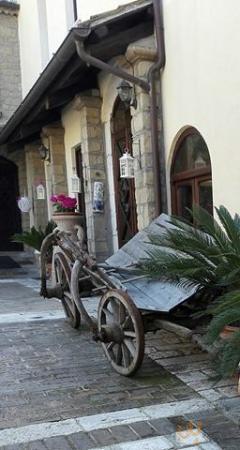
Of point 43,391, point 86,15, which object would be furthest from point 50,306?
point 86,15

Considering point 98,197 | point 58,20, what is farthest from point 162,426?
point 58,20

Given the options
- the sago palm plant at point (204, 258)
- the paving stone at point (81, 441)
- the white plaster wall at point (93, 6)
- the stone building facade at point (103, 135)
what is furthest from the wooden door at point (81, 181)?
the paving stone at point (81, 441)

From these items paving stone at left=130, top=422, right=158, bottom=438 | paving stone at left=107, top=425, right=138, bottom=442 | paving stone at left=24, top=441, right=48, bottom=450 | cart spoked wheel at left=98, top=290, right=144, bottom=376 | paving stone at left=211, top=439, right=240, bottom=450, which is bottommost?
paving stone at left=211, top=439, right=240, bottom=450

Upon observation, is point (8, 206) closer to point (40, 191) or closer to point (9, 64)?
point (40, 191)

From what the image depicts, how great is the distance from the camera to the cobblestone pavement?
109 inches

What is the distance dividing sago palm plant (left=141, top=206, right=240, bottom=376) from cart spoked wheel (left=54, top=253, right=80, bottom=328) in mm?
1297

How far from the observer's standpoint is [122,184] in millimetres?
7996

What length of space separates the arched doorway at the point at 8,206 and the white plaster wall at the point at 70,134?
4.34m

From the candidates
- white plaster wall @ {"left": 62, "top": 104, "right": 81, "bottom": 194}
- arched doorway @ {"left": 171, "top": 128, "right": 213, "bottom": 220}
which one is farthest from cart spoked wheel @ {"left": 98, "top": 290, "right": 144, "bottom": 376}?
white plaster wall @ {"left": 62, "top": 104, "right": 81, "bottom": 194}

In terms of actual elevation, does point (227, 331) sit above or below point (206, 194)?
below

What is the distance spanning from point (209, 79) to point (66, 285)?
8.34 feet

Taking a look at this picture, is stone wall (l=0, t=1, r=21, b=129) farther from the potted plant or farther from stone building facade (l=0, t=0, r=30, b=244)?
the potted plant

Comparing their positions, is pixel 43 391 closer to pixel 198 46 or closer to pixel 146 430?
pixel 146 430

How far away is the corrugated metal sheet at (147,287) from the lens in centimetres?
378
